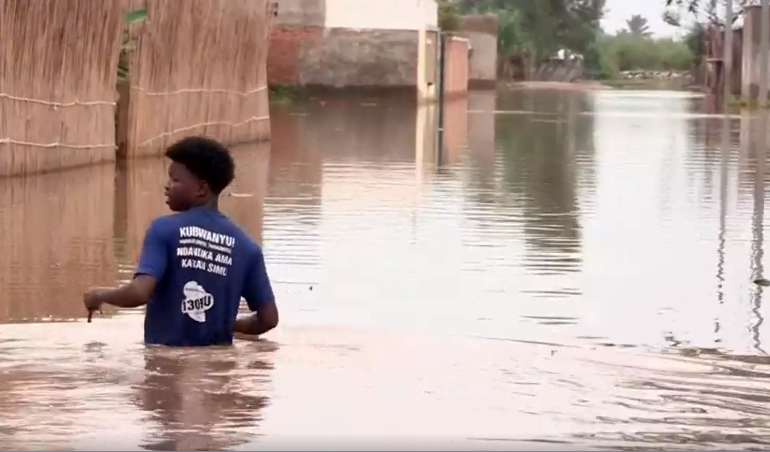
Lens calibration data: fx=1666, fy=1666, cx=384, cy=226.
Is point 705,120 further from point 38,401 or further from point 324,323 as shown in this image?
point 38,401

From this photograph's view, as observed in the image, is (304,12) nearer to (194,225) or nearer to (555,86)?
(555,86)

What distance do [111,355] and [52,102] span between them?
28.1 ft

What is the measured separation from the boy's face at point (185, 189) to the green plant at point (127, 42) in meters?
10.3

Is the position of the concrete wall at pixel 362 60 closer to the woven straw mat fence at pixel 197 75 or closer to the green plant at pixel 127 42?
the woven straw mat fence at pixel 197 75

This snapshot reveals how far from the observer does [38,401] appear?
5.79 meters

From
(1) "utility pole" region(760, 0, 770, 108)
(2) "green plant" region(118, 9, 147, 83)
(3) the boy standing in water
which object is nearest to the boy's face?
(3) the boy standing in water

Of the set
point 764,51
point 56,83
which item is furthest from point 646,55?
point 56,83

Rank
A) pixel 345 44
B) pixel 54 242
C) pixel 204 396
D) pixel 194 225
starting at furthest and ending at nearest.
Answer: pixel 345 44 < pixel 54 242 < pixel 194 225 < pixel 204 396

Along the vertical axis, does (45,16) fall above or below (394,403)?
above

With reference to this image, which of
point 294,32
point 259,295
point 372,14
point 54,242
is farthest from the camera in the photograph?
point 372,14

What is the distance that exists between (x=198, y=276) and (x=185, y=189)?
1.07 feet

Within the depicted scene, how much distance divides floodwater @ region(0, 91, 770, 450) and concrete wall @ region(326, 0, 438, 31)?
71.3ft

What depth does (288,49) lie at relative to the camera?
3947 cm

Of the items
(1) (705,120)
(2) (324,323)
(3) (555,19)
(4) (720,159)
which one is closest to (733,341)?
(2) (324,323)
